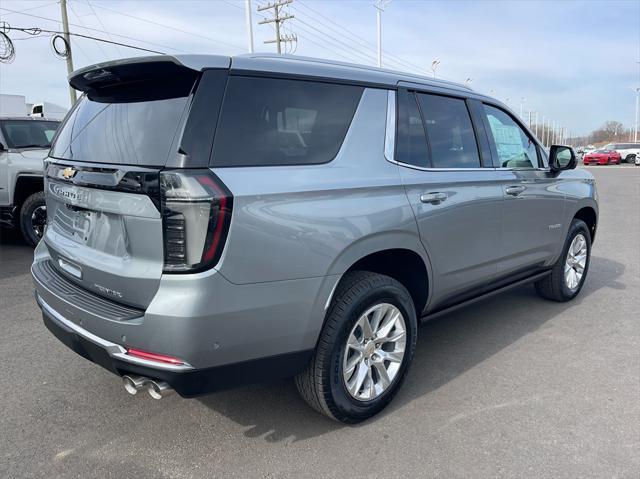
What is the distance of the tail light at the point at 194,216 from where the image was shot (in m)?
2.11

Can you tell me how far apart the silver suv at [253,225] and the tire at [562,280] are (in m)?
1.86

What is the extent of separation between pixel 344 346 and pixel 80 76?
1.98 metres

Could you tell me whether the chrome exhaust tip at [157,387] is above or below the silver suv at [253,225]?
below

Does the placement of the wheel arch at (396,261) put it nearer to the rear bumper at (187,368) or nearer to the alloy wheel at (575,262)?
the rear bumper at (187,368)

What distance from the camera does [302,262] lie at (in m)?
2.38

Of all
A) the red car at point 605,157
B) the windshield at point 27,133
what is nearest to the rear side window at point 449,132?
the windshield at point 27,133

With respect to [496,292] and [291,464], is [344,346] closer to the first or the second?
[291,464]

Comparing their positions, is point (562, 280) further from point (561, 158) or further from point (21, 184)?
point (21, 184)

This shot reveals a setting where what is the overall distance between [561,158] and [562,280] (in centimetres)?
115

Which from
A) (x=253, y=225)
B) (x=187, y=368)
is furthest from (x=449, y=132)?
(x=187, y=368)

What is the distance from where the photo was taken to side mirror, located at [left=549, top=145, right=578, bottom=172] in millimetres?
4512

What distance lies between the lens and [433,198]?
10.3 feet

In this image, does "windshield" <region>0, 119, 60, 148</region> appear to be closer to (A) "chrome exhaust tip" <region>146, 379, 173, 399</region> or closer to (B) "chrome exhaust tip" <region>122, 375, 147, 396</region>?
(B) "chrome exhaust tip" <region>122, 375, 147, 396</region>

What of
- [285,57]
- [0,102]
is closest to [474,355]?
[285,57]
